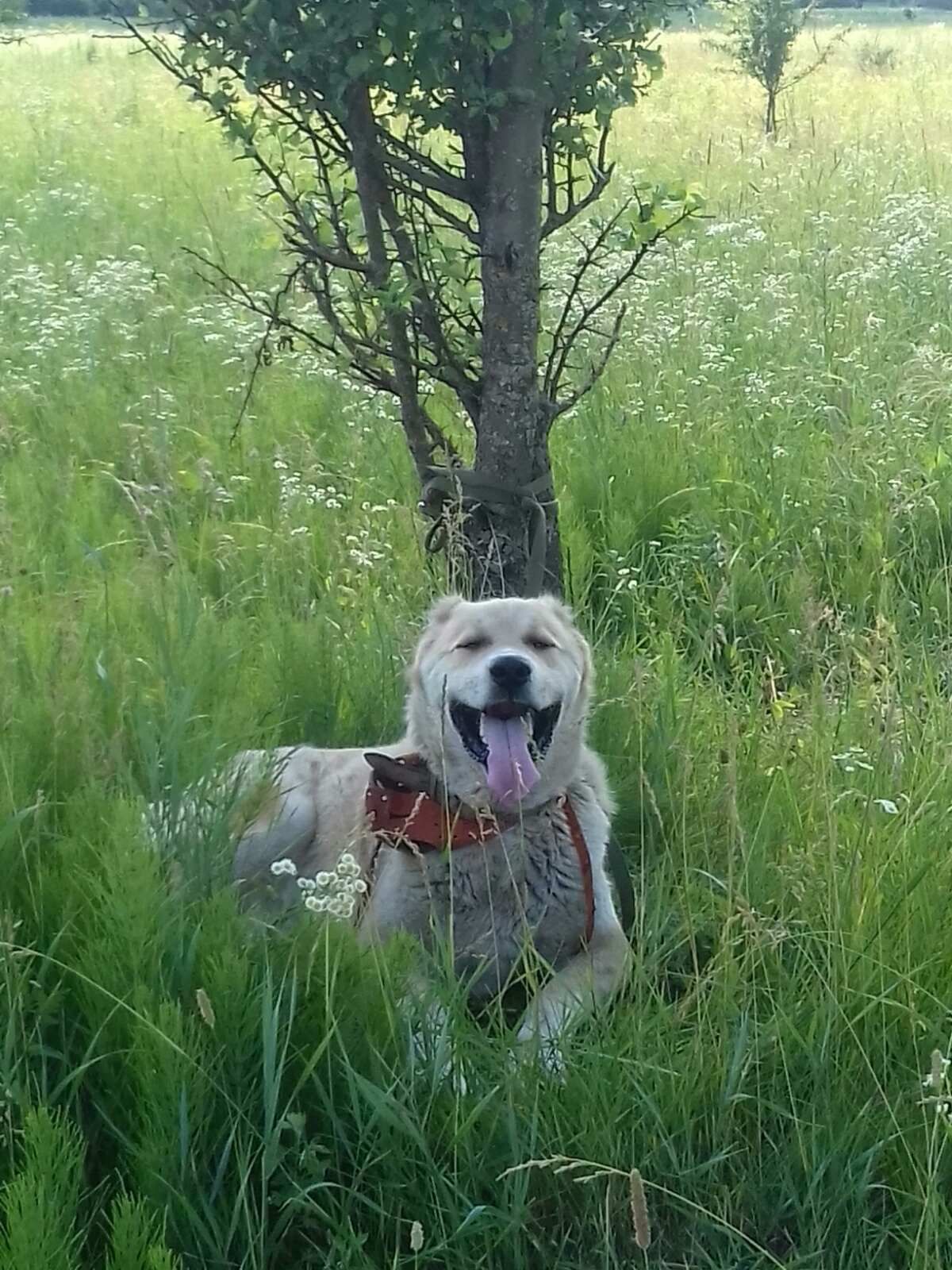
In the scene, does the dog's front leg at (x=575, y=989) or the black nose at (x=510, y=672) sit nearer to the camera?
the dog's front leg at (x=575, y=989)

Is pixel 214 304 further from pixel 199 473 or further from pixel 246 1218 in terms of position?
pixel 246 1218

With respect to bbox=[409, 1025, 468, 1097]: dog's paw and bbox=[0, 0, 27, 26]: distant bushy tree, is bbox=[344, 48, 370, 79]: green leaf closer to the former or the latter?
bbox=[409, 1025, 468, 1097]: dog's paw

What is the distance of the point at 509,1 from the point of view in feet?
10.6

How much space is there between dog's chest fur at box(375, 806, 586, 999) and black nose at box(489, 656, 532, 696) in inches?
12.1

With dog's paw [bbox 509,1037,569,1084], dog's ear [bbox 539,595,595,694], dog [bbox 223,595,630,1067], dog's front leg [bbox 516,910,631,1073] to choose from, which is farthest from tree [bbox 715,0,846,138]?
dog's paw [bbox 509,1037,569,1084]

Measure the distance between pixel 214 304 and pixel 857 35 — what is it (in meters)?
26.0

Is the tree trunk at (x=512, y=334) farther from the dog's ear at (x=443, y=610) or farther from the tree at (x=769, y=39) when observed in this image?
the tree at (x=769, y=39)

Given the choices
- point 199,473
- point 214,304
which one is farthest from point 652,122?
point 199,473

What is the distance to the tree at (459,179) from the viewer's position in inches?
134

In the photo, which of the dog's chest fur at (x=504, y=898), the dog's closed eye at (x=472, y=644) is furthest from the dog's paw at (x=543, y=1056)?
the dog's closed eye at (x=472, y=644)

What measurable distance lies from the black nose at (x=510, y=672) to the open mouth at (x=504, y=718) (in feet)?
0.13

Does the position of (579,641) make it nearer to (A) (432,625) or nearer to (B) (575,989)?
(A) (432,625)

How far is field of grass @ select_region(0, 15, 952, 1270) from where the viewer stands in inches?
79.1

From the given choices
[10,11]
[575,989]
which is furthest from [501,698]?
[10,11]
